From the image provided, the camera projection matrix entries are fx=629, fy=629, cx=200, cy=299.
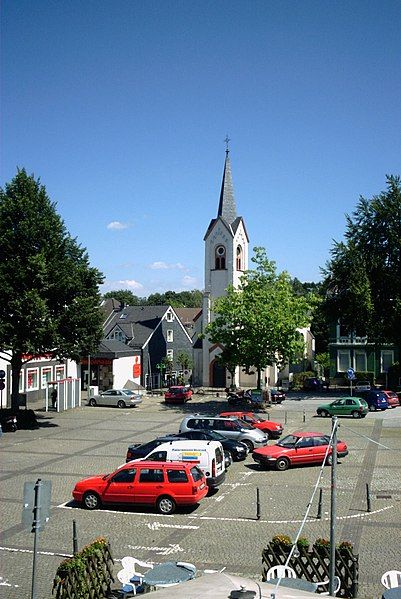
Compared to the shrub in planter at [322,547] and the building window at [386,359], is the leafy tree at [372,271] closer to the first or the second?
the building window at [386,359]

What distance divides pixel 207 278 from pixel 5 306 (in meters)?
31.9

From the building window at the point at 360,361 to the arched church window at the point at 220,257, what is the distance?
15762 millimetres

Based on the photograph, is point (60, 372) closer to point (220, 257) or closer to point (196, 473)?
point (220, 257)

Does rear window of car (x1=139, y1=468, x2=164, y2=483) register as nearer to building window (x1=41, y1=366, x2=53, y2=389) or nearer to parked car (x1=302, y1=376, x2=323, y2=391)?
building window (x1=41, y1=366, x2=53, y2=389)

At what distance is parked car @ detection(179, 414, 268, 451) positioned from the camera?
93.0 ft

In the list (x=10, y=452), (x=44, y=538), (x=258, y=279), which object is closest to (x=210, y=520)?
(x=44, y=538)

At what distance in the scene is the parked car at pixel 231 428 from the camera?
28344mm

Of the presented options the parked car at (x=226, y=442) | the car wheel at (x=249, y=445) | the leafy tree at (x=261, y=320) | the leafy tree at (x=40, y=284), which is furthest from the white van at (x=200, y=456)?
the leafy tree at (x=261, y=320)

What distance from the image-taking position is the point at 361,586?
12.7 meters

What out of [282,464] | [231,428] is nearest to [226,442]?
[231,428]

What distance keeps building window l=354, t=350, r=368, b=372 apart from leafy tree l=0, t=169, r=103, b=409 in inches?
1323

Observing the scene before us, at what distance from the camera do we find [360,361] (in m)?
62.0

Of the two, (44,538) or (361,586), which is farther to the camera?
(44,538)

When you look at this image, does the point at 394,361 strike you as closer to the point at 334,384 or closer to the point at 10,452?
the point at 334,384
